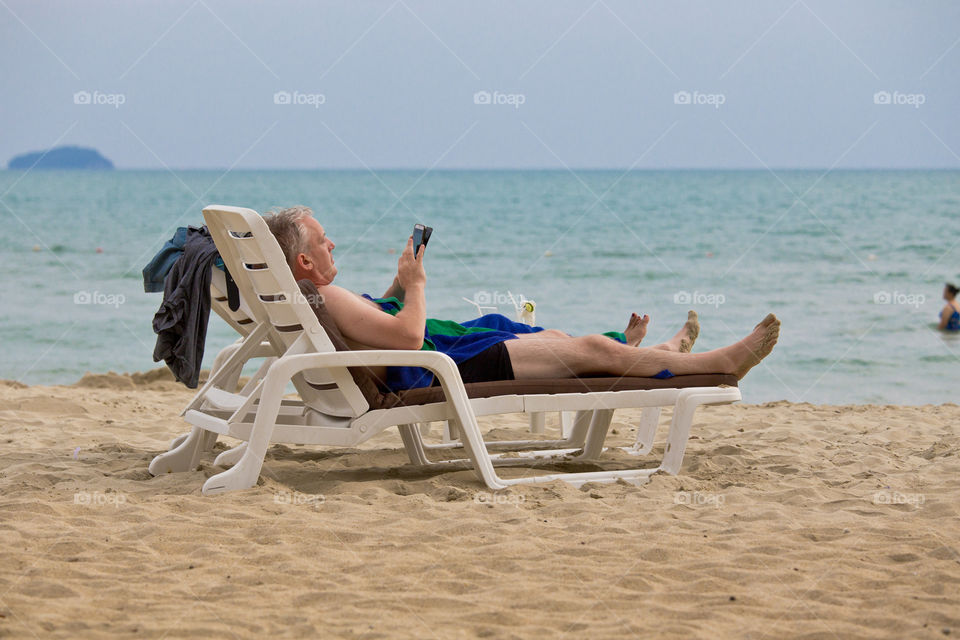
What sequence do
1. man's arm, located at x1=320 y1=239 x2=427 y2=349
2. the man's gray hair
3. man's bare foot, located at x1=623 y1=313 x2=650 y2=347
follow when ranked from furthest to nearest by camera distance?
man's bare foot, located at x1=623 y1=313 x2=650 y2=347
the man's gray hair
man's arm, located at x1=320 y1=239 x2=427 y2=349

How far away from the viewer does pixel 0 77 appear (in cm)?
3444

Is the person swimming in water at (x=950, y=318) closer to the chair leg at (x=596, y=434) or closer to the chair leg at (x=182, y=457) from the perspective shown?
the chair leg at (x=596, y=434)

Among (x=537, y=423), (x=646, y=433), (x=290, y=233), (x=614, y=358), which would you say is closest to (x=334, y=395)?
(x=290, y=233)

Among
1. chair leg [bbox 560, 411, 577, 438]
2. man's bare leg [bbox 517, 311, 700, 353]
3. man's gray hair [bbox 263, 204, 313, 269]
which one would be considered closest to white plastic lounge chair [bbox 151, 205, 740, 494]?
man's gray hair [bbox 263, 204, 313, 269]

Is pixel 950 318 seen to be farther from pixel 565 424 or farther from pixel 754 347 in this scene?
pixel 754 347

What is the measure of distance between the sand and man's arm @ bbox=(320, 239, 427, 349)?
610 millimetres

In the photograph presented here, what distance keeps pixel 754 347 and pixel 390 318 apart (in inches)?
63.0

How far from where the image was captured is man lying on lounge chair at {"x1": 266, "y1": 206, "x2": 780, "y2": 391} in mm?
3758

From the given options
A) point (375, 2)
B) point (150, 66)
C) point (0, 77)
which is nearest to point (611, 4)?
point (375, 2)

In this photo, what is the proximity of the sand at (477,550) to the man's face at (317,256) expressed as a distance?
2.88 feet

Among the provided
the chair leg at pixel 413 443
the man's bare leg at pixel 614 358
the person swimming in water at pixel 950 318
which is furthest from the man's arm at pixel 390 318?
the person swimming in water at pixel 950 318

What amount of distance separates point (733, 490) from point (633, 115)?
30.8 m

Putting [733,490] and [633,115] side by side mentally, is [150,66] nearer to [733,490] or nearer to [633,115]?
[633,115]

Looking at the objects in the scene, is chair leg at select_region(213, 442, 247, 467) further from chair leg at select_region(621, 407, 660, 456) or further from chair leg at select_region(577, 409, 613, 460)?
chair leg at select_region(621, 407, 660, 456)
